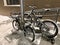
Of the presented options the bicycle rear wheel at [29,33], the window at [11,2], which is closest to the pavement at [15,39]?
the bicycle rear wheel at [29,33]

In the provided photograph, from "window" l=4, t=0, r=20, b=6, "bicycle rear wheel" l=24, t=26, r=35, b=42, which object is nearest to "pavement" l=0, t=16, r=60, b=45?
"bicycle rear wheel" l=24, t=26, r=35, b=42

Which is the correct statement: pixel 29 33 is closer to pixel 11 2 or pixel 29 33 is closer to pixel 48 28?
pixel 48 28

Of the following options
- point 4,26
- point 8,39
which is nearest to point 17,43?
point 8,39

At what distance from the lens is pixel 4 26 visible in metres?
4.18

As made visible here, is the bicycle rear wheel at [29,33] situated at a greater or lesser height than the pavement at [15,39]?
greater

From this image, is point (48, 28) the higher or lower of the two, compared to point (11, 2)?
lower

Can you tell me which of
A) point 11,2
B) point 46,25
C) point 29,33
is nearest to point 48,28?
point 46,25

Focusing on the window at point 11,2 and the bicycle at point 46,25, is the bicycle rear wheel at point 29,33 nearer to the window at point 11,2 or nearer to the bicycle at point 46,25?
the bicycle at point 46,25

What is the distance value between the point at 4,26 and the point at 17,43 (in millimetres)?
1250

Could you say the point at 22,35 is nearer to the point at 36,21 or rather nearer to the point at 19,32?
the point at 19,32

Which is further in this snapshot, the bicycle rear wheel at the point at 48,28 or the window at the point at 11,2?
the window at the point at 11,2

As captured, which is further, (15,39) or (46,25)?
(15,39)

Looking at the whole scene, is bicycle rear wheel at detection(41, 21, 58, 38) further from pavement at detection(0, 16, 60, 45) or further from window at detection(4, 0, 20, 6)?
window at detection(4, 0, 20, 6)

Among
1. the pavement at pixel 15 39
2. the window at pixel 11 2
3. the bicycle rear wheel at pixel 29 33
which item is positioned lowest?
the pavement at pixel 15 39
